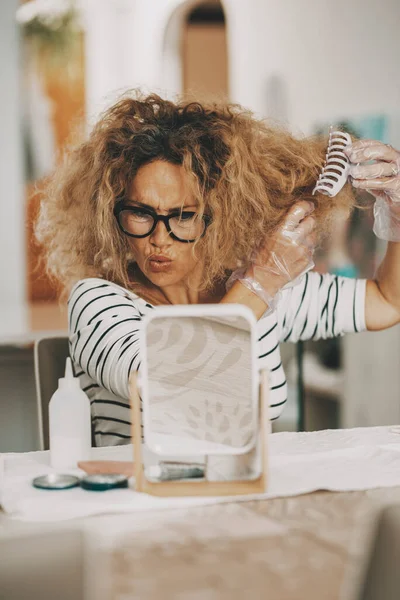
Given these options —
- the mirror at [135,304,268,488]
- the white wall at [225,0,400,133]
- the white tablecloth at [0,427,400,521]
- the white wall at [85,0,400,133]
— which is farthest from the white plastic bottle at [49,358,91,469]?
the white wall at [225,0,400,133]

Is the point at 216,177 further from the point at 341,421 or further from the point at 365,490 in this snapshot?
the point at 341,421

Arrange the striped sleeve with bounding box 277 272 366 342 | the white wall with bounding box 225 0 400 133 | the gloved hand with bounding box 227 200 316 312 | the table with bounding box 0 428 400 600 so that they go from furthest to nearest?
1. the white wall with bounding box 225 0 400 133
2. the striped sleeve with bounding box 277 272 366 342
3. the gloved hand with bounding box 227 200 316 312
4. the table with bounding box 0 428 400 600

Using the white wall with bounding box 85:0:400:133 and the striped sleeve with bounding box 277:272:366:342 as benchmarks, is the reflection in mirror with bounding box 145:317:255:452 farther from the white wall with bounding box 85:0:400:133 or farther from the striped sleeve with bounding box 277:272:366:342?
the white wall with bounding box 85:0:400:133

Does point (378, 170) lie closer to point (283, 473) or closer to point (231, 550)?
point (283, 473)

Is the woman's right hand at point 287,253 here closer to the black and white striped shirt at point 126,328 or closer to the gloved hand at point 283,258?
the gloved hand at point 283,258

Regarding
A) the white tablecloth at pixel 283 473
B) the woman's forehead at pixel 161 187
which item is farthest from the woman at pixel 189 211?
the white tablecloth at pixel 283 473

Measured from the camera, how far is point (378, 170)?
146 cm

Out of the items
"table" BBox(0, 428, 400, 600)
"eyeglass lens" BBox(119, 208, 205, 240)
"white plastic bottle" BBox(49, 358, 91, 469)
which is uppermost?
"eyeglass lens" BBox(119, 208, 205, 240)

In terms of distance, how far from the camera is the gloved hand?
4.92ft

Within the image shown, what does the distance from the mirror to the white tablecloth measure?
0.20 ft

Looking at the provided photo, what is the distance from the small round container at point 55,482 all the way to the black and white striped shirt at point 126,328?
0.23 meters

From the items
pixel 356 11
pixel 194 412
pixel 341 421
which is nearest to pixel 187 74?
pixel 356 11

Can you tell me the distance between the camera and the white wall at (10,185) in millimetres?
5414

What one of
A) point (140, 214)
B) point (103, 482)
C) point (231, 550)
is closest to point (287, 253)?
point (140, 214)
